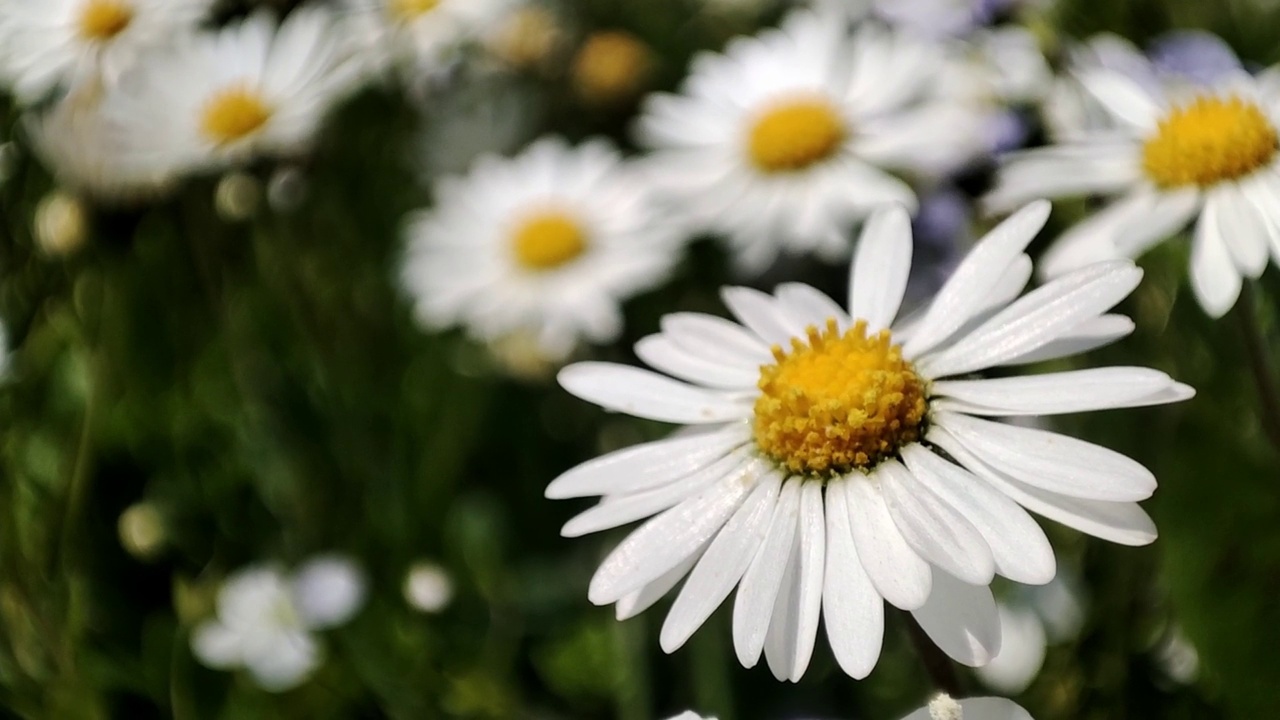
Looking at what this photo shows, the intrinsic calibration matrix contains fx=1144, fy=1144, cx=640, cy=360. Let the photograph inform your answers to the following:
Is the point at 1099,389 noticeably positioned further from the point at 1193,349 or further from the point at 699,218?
the point at 699,218

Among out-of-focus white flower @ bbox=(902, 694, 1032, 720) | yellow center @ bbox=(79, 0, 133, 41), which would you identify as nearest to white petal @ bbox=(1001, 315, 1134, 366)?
out-of-focus white flower @ bbox=(902, 694, 1032, 720)

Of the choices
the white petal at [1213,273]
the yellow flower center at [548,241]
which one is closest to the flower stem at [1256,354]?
the white petal at [1213,273]

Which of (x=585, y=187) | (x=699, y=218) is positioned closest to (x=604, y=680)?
(x=699, y=218)

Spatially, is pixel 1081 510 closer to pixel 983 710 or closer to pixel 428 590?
pixel 983 710

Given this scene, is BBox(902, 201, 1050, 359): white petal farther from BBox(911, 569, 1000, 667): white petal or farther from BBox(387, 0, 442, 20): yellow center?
BBox(387, 0, 442, 20): yellow center

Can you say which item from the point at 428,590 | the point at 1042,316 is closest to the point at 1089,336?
the point at 1042,316
